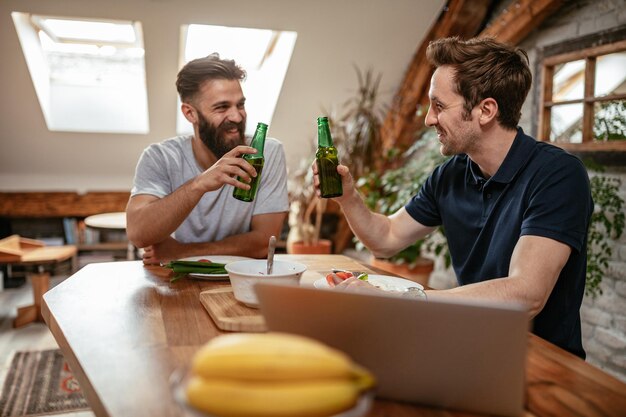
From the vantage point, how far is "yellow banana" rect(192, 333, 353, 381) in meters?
0.48

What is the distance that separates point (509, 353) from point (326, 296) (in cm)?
22

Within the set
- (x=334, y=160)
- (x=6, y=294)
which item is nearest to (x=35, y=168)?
(x=6, y=294)

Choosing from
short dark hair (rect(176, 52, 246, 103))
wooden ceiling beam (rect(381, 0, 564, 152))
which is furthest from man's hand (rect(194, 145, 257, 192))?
wooden ceiling beam (rect(381, 0, 564, 152))

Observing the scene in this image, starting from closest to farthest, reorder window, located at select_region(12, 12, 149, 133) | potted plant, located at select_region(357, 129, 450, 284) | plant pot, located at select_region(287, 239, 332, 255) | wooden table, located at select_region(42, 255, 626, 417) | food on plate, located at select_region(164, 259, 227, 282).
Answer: wooden table, located at select_region(42, 255, 626, 417) < food on plate, located at select_region(164, 259, 227, 282) < potted plant, located at select_region(357, 129, 450, 284) < window, located at select_region(12, 12, 149, 133) < plant pot, located at select_region(287, 239, 332, 255)

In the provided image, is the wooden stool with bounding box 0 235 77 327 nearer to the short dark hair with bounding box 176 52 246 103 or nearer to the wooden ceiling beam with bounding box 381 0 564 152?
the short dark hair with bounding box 176 52 246 103

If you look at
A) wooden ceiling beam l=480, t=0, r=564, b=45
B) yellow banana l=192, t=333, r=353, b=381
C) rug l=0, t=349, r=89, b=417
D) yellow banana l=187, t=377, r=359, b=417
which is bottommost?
rug l=0, t=349, r=89, b=417

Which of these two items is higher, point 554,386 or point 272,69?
point 272,69

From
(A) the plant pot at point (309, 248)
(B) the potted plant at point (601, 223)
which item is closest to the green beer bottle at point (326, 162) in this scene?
(B) the potted plant at point (601, 223)

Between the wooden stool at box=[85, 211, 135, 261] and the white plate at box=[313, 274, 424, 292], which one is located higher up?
the white plate at box=[313, 274, 424, 292]

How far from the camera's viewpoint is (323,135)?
57.9 inches

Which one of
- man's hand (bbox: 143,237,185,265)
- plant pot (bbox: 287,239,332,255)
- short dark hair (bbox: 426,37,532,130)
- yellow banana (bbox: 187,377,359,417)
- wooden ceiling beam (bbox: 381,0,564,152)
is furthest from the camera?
plant pot (bbox: 287,239,332,255)

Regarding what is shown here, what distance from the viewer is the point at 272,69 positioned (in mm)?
4414

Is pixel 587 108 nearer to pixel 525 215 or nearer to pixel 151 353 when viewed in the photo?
pixel 525 215

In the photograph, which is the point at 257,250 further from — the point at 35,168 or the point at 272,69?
the point at 35,168
